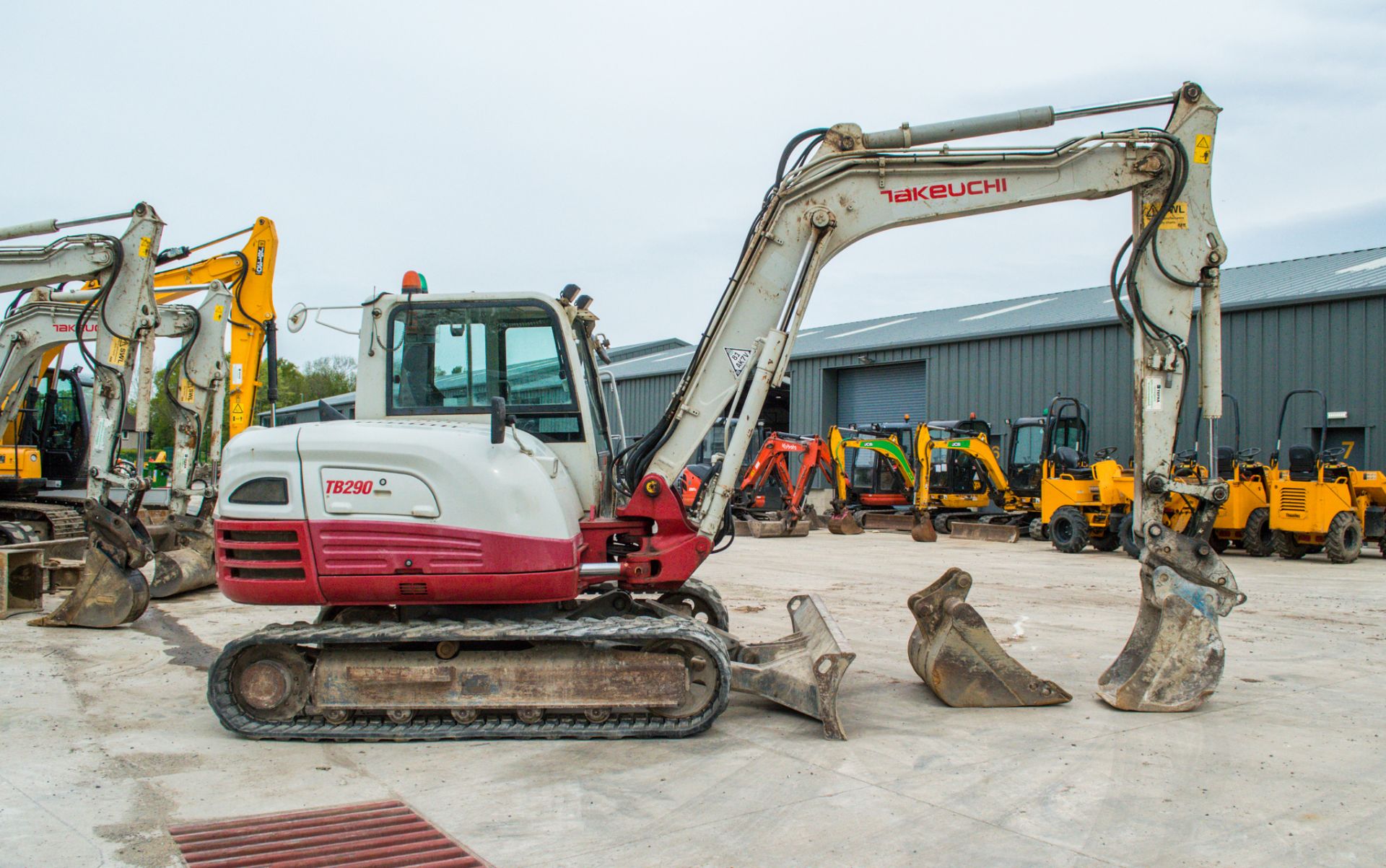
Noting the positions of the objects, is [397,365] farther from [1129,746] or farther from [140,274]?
[140,274]

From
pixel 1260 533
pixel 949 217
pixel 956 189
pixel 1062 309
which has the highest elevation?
pixel 1062 309

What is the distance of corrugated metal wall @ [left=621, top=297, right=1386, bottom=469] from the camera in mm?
20375

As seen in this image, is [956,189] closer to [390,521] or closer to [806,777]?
[806,777]

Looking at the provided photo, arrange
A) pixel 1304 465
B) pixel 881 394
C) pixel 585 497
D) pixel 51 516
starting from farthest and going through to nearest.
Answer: pixel 881 394
pixel 1304 465
pixel 51 516
pixel 585 497

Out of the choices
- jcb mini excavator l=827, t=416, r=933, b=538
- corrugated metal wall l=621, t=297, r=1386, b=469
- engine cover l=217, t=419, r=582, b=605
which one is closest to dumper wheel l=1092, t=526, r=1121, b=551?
corrugated metal wall l=621, t=297, r=1386, b=469

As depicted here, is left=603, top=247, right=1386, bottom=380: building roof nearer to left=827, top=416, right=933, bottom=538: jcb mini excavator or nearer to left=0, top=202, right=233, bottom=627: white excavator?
left=827, top=416, right=933, bottom=538: jcb mini excavator

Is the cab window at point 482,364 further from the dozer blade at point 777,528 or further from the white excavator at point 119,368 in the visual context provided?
the dozer blade at point 777,528

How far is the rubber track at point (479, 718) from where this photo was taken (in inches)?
224

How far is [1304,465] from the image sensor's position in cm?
1638

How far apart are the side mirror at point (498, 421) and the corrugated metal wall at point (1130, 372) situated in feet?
61.3

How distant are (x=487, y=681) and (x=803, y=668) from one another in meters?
1.81

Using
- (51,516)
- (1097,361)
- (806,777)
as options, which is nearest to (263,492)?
(806,777)

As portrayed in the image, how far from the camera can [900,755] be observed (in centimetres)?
540

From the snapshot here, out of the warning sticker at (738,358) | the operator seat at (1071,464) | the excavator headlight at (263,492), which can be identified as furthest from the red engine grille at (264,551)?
the operator seat at (1071,464)
